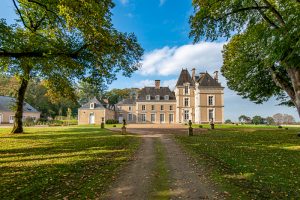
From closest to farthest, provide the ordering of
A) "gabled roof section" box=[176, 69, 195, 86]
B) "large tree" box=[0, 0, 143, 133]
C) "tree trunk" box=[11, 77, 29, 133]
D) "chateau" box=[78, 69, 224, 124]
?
"large tree" box=[0, 0, 143, 133] → "tree trunk" box=[11, 77, 29, 133] → "chateau" box=[78, 69, 224, 124] → "gabled roof section" box=[176, 69, 195, 86]

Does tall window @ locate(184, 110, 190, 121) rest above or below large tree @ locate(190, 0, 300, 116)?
below

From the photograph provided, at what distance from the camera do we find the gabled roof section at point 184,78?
51094 mm

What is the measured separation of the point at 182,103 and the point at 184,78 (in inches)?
214

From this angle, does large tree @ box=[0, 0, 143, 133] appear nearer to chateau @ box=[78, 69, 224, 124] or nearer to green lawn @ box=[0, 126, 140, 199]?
green lawn @ box=[0, 126, 140, 199]

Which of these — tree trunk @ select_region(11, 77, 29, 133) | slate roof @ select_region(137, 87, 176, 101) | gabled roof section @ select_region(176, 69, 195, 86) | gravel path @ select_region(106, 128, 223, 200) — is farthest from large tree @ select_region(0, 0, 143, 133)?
slate roof @ select_region(137, 87, 176, 101)

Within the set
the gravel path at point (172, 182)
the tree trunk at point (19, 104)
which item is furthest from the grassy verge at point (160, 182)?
the tree trunk at point (19, 104)

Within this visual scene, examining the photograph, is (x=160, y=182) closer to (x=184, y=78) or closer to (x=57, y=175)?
(x=57, y=175)

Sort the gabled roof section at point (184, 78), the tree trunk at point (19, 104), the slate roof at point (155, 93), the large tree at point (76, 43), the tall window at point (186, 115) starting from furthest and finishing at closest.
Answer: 1. the slate roof at point (155, 93)
2. the tall window at point (186, 115)
3. the gabled roof section at point (184, 78)
4. the tree trunk at point (19, 104)
5. the large tree at point (76, 43)

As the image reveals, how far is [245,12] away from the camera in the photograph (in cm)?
1498

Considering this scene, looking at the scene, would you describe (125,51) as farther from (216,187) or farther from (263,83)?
(263,83)

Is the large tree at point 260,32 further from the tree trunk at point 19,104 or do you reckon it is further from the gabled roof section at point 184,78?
the gabled roof section at point 184,78

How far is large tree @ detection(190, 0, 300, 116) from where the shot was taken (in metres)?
11.6

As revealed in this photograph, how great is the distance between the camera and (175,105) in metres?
55.1

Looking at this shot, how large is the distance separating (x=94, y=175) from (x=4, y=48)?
10323 millimetres
